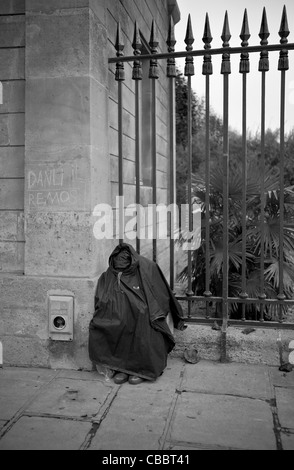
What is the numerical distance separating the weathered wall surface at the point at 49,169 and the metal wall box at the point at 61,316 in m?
0.04

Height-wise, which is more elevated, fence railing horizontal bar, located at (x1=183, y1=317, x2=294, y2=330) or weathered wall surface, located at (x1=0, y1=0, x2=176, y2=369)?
weathered wall surface, located at (x1=0, y1=0, x2=176, y2=369)

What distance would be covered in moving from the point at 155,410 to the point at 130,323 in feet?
2.32

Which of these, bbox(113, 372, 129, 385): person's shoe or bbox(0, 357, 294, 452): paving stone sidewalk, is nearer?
bbox(0, 357, 294, 452): paving stone sidewalk

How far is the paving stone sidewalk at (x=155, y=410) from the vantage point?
250 cm

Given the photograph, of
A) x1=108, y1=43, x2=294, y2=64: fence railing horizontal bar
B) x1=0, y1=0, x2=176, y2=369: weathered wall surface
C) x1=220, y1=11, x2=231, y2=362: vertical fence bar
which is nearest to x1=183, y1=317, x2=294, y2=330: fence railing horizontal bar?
x1=220, y1=11, x2=231, y2=362: vertical fence bar

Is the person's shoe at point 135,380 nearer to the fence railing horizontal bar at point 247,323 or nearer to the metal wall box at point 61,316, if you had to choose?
the metal wall box at point 61,316

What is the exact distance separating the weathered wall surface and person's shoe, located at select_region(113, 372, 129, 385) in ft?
1.09

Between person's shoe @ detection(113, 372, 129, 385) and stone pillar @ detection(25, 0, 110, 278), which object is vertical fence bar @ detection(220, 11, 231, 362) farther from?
stone pillar @ detection(25, 0, 110, 278)

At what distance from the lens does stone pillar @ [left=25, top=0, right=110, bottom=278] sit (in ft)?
11.6

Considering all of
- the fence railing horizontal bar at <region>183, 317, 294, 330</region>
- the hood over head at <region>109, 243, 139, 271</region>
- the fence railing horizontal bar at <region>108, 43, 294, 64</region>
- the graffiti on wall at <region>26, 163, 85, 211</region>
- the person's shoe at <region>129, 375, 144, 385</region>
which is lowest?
the person's shoe at <region>129, 375, 144, 385</region>

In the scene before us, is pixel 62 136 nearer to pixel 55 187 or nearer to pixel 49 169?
pixel 49 169

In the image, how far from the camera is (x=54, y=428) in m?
2.65

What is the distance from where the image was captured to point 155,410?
9.50 feet

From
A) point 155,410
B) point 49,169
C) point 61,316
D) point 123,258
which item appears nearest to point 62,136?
point 49,169
